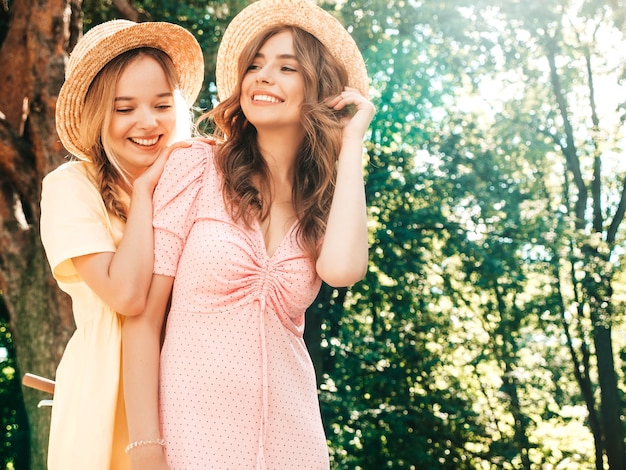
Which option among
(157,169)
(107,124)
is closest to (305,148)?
(157,169)

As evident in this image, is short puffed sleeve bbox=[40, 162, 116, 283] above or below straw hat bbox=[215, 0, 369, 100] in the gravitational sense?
below

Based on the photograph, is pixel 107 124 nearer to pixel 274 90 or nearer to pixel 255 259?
pixel 274 90

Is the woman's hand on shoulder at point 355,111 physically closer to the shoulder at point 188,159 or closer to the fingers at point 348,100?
the fingers at point 348,100

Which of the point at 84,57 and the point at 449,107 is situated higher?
the point at 449,107

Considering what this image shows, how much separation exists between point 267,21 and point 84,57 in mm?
633

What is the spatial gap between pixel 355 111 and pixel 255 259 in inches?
32.5

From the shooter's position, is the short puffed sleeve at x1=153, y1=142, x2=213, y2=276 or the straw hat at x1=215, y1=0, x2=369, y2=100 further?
the straw hat at x1=215, y1=0, x2=369, y2=100

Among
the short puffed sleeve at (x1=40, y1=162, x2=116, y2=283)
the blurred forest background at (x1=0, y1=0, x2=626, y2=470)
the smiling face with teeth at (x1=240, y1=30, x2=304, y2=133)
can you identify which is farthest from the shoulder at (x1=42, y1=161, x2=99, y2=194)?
the blurred forest background at (x1=0, y1=0, x2=626, y2=470)

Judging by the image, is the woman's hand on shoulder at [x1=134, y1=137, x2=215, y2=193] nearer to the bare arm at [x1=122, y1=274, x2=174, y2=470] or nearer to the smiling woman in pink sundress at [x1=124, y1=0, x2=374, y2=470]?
the smiling woman in pink sundress at [x1=124, y1=0, x2=374, y2=470]

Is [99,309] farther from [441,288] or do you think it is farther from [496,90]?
[496,90]

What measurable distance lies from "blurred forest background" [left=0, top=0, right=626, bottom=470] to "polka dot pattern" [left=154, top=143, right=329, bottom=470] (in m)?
6.33

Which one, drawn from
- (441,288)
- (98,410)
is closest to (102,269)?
(98,410)

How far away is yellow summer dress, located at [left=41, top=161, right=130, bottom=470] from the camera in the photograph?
2.34 metres

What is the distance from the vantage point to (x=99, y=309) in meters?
2.46
